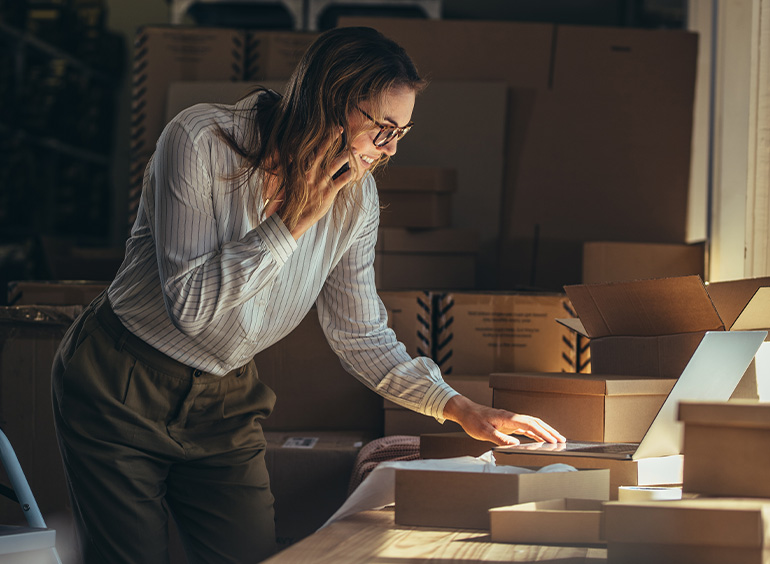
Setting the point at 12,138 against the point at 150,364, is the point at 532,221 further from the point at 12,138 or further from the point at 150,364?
the point at 12,138

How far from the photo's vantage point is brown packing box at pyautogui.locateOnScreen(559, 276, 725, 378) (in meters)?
1.35

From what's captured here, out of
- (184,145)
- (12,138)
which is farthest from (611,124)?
(12,138)

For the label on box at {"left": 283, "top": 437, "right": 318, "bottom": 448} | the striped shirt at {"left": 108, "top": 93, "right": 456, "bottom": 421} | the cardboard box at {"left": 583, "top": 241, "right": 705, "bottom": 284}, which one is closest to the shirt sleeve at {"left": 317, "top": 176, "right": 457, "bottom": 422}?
the striped shirt at {"left": 108, "top": 93, "right": 456, "bottom": 421}

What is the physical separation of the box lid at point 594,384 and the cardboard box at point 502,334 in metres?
0.68

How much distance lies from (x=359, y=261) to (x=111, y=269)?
1.40 meters

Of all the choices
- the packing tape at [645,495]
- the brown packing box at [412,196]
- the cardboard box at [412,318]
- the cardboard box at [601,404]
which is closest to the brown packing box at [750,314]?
the cardboard box at [601,404]

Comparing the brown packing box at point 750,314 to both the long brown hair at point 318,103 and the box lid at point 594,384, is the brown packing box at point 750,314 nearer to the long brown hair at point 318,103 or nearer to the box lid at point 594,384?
the box lid at point 594,384

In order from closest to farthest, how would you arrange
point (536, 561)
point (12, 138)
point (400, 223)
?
point (536, 561) → point (400, 223) → point (12, 138)

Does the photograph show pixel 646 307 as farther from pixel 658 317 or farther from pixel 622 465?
pixel 622 465

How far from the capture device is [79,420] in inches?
49.2

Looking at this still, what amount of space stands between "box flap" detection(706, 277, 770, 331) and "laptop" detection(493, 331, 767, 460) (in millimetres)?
230

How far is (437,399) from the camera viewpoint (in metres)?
1.36

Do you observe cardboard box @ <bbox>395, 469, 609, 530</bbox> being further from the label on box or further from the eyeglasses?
the label on box

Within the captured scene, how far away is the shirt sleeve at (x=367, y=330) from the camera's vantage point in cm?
140
